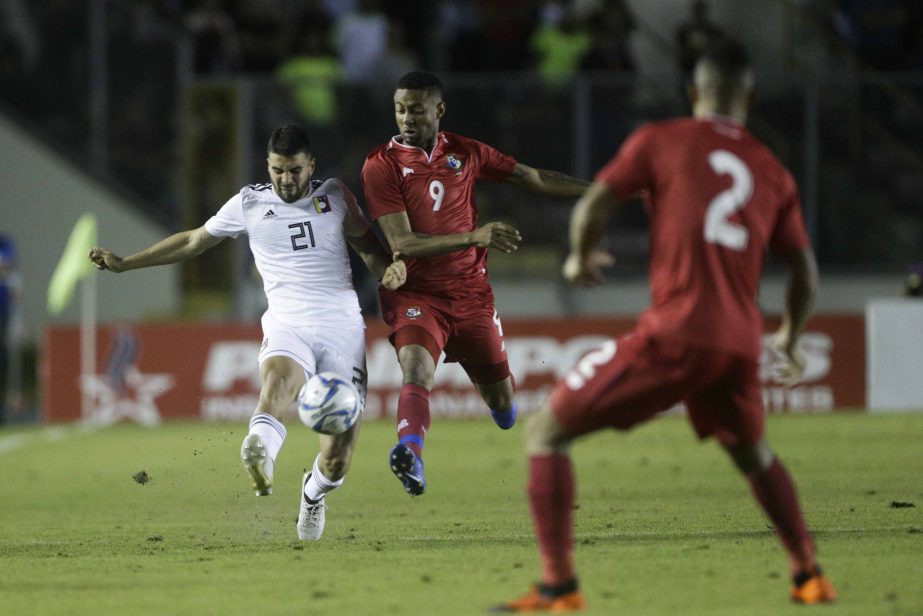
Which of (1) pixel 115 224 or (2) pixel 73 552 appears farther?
(1) pixel 115 224

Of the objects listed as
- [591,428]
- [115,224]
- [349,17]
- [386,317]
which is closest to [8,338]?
[115,224]

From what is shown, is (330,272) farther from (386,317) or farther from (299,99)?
(299,99)

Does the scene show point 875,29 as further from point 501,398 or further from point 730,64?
point 730,64

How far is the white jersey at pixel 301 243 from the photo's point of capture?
874 centimetres

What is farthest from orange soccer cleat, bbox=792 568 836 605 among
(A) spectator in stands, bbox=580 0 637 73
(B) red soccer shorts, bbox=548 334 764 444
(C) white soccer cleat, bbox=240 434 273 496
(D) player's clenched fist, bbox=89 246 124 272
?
(A) spectator in stands, bbox=580 0 637 73

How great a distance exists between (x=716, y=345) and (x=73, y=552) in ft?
13.6

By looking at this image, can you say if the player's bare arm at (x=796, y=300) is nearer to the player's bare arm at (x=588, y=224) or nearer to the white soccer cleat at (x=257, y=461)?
the player's bare arm at (x=588, y=224)

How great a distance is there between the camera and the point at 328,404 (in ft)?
26.4

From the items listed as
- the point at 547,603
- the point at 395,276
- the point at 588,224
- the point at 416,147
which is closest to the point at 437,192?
the point at 416,147

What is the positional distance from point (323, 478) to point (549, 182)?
7.57ft

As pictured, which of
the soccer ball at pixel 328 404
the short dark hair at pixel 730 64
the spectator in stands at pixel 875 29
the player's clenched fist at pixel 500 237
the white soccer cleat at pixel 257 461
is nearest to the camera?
the short dark hair at pixel 730 64

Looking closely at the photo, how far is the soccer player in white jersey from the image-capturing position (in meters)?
8.57

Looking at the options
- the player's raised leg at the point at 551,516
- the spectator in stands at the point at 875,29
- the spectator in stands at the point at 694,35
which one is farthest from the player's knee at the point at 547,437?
the spectator in stands at the point at 875,29

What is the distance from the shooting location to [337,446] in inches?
337
